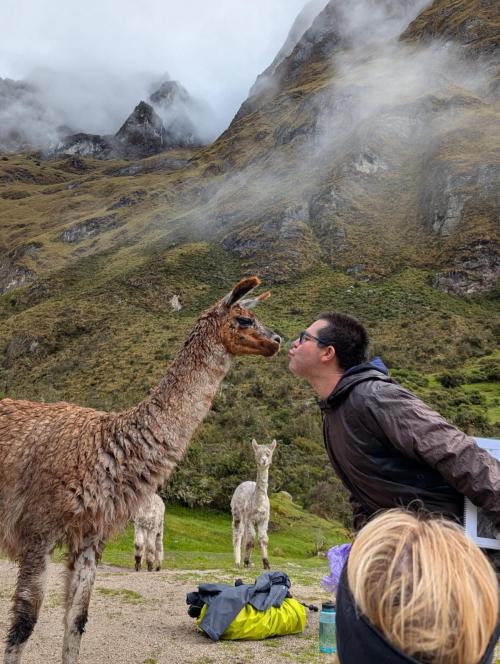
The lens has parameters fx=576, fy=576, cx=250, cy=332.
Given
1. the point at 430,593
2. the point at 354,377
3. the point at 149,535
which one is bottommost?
the point at 149,535

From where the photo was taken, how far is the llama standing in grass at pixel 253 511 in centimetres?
1141

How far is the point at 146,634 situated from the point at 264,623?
120 centimetres

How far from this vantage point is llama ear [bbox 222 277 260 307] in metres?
A: 4.62

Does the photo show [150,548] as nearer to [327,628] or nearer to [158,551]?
[158,551]

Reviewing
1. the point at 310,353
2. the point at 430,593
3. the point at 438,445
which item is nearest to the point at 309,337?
the point at 310,353

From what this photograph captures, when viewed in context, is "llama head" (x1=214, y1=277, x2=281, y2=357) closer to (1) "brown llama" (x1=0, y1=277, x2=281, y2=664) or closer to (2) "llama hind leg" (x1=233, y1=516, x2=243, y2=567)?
(1) "brown llama" (x1=0, y1=277, x2=281, y2=664)

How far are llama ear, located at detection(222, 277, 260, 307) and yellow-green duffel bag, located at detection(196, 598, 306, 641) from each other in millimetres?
3146

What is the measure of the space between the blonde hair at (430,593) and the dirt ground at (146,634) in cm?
409

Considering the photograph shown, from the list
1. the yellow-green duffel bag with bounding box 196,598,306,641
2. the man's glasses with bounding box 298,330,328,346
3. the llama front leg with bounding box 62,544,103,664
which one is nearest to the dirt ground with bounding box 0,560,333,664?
the yellow-green duffel bag with bounding box 196,598,306,641

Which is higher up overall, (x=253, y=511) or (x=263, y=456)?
(x=263, y=456)

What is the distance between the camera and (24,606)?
377cm

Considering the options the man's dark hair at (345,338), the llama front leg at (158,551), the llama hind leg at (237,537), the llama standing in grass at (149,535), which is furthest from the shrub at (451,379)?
the man's dark hair at (345,338)

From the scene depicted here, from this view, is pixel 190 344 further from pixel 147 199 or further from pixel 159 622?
pixel 147 199

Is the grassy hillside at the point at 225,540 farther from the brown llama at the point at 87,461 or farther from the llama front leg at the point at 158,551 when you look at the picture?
the brown llama at the point at 87,461
